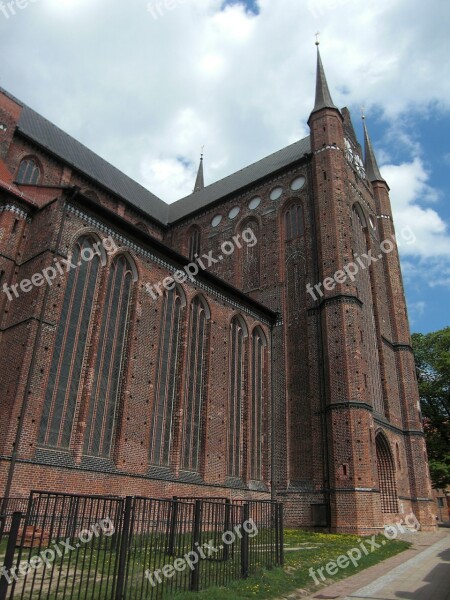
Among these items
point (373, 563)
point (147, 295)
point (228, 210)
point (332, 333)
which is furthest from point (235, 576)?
point (228, 210)

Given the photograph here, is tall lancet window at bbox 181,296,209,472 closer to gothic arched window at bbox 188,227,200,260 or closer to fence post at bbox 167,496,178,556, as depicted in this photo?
fence post at bbox 167,496,178,556

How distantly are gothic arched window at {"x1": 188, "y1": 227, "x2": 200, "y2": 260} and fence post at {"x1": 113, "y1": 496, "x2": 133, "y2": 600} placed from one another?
25220 mm

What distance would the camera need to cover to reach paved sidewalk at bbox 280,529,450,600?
28.2 feet

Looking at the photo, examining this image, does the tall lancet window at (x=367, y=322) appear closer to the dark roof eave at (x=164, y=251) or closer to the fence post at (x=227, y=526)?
the dark roof eave at (x=164, y=251)

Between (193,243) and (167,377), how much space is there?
15264 millimetres

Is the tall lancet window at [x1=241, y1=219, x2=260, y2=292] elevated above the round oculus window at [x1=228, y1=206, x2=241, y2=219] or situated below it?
below

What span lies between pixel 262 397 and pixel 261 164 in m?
17.2

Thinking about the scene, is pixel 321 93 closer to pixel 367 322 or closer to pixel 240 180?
pixel 240 180

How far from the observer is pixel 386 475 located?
77.6 feet

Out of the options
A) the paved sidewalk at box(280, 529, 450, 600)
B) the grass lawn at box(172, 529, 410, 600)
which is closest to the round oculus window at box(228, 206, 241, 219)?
the grass lawn at box(172, 529, 410, 600)

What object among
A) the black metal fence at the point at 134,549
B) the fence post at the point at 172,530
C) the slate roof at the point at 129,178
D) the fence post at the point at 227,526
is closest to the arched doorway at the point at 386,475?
the black metal fence at the point at 134,549

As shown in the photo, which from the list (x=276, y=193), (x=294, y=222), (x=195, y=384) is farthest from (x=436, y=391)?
(x=195, y=384)

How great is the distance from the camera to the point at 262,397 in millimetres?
23781

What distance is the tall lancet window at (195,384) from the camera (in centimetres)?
1900
